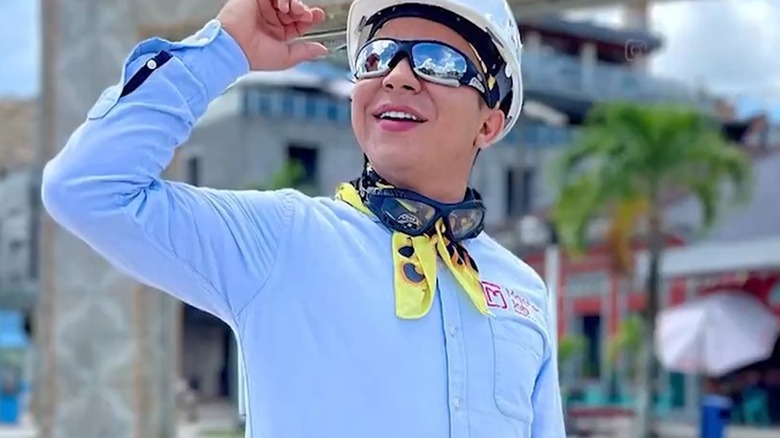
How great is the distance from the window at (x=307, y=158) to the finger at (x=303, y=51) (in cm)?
2700

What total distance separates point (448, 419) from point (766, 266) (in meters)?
17.2

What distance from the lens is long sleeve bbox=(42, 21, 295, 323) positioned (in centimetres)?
142

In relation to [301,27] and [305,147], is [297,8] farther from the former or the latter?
[305,147]

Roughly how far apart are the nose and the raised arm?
161 mm

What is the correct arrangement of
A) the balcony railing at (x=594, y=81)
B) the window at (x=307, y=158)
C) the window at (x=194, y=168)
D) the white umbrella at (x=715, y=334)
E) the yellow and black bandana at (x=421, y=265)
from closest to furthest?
the yellow and black bandana at (x=421, y=265), the white umbrella at (x=715, y=334), the window at (x=194, y=168), the window at (x=307, y=158), the balcony railing at (x=594, y=81)

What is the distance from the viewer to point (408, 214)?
1.57m

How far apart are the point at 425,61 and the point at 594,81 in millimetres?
31896

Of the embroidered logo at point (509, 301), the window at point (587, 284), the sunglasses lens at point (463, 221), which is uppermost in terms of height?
the window at point (587, 284)

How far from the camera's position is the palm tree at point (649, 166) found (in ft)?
51.5

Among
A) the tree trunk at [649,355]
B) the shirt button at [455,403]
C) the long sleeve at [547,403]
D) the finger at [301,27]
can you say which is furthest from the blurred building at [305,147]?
the shirt button at [455,403]

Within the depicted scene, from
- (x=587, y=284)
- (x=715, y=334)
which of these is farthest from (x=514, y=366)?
(x=587, y=284)

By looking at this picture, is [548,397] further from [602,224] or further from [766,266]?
[602,224]

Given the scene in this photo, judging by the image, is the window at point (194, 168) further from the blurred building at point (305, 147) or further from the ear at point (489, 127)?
the ear at point (489, 127)

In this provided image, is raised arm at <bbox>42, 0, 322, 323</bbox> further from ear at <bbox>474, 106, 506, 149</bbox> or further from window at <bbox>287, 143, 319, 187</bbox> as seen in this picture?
window at <bbox>287, 143, 319, 187</bbox>
